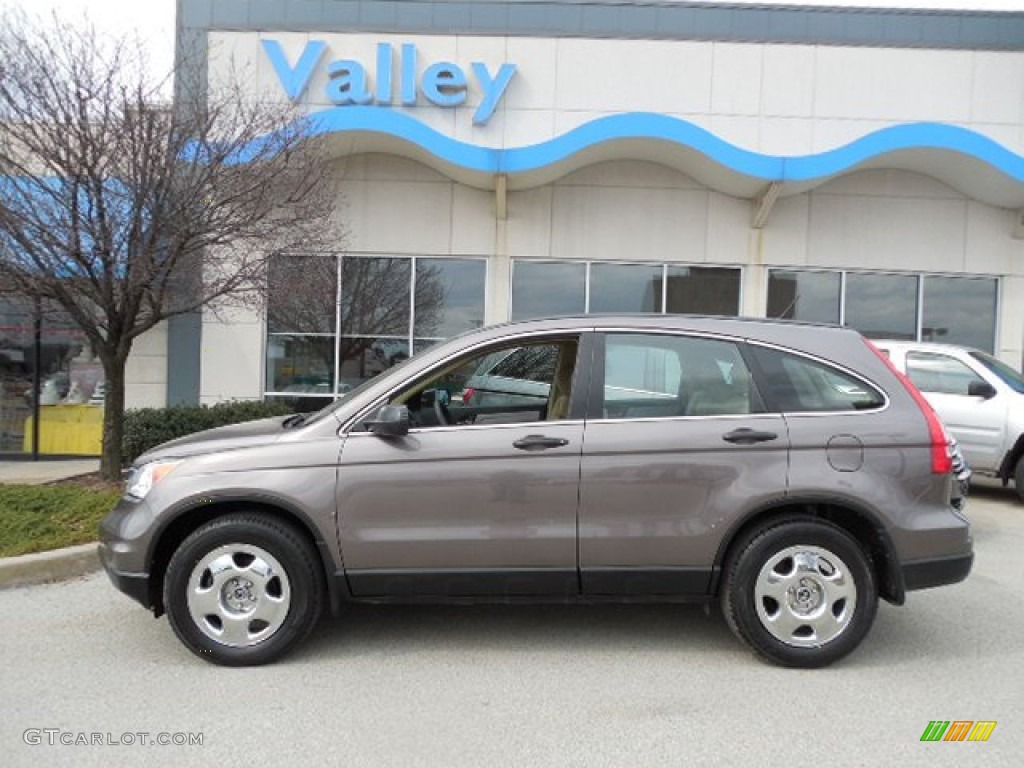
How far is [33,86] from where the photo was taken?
6.05 metres

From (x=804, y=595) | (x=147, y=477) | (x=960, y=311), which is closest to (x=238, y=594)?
(x=147, y=477)

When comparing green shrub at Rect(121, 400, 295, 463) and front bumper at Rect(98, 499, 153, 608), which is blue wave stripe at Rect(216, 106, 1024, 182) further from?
front bumper at Rect(98, 499, 153, 608)

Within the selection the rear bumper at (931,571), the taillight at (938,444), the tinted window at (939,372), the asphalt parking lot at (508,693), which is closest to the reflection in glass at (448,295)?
the tinted window at (939,372)

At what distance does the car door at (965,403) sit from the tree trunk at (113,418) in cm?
822

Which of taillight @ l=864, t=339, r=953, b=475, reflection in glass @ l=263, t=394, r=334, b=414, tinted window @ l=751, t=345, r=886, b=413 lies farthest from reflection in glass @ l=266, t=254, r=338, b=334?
taillight @ l=864, t=339, r=953, b=475

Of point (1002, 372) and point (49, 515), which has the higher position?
point (1002, 372)

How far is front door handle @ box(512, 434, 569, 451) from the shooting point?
3.71 metres

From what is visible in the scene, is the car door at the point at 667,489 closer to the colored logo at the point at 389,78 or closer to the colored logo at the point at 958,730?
the colored logo at the point at 958,730

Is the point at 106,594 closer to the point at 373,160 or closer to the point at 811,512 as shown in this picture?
the point at 811,512

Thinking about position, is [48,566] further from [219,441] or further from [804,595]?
[804,595]

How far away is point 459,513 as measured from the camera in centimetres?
369

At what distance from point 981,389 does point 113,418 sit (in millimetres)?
8897

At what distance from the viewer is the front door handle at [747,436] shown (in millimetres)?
3727

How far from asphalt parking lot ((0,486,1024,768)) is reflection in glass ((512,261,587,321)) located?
24.4 ft
